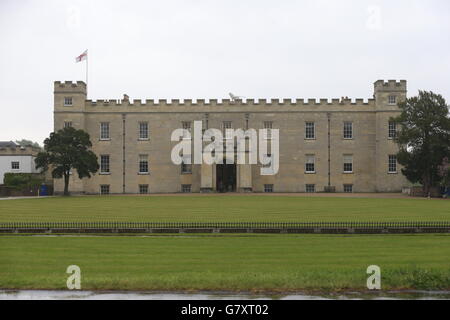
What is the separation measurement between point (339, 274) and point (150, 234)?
1080 cm

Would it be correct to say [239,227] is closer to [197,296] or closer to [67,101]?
[197,296]

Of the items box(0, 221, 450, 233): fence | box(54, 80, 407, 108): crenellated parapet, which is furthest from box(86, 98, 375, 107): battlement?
box(0, 221, 450, 233): fence

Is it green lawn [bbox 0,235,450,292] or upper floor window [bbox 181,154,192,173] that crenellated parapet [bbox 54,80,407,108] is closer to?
upper floor window [bbox 181,154,192,173]

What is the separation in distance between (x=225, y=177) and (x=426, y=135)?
71.7 ft

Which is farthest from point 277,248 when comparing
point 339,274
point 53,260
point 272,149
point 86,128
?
point 86,128

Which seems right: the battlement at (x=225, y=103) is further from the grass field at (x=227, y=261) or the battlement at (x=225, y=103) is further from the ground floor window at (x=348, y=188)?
the grass field at (x=227, y=261)

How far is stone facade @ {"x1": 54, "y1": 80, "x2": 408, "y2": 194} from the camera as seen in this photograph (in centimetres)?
6301

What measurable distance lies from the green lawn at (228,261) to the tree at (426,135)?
32.1m

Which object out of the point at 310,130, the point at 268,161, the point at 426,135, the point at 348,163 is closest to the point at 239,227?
the point at 426,135

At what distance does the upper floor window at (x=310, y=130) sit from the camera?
209 feet

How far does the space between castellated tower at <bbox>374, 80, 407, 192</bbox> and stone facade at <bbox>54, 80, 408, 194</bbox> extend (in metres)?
0.11

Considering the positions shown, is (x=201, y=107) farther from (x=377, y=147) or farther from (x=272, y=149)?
(x=377, y=147)

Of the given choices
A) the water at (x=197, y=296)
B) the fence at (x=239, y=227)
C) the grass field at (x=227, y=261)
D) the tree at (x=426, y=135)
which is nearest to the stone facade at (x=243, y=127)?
the tree at (x=426, y=135)

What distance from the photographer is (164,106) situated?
210 ft
